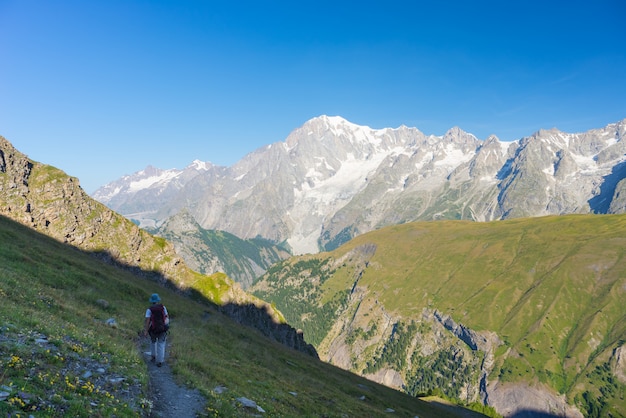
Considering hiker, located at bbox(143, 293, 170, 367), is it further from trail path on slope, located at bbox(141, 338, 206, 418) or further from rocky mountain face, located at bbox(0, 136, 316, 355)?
rocky mountain face, located at bbox(0, 136, 316, 355)

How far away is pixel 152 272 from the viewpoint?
85.1 meters

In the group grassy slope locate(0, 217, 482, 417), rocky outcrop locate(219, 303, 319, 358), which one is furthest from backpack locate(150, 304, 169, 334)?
rocky outcrop locate(219, 303, 319, 358)

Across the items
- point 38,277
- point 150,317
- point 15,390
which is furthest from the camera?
point 38,277

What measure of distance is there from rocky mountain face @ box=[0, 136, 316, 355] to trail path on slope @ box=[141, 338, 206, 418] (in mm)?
65338

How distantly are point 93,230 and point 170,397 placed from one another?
258ft

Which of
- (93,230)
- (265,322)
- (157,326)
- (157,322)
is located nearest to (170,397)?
(157,326)

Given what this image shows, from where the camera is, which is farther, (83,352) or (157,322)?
(157,322)

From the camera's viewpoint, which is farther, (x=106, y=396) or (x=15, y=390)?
(x=106, y=396)

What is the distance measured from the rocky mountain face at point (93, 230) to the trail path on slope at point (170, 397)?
65.3 m

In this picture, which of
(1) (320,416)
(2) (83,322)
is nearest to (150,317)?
(2) (83,322)

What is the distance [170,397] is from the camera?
17.0 meters

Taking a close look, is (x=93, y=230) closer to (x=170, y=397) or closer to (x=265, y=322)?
(x=265, y=322)

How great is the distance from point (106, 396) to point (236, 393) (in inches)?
402

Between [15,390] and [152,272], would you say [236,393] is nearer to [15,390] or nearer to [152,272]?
[15,390]
